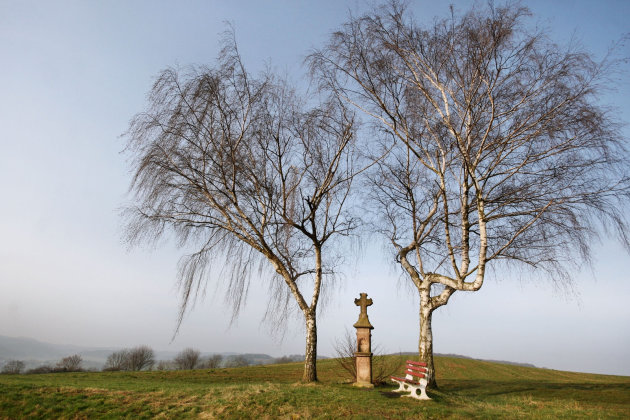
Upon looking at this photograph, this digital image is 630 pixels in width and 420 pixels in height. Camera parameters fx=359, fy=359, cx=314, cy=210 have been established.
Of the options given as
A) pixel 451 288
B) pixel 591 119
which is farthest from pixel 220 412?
pixel 591 119

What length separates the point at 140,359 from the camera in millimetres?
61812

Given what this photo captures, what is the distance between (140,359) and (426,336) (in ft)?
204

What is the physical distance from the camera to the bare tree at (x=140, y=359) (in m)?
60.0

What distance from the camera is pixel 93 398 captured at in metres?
10.4

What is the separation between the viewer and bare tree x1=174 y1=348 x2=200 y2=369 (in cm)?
6269

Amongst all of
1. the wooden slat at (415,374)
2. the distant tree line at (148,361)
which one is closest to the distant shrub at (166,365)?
the distant tree line at (148,361)

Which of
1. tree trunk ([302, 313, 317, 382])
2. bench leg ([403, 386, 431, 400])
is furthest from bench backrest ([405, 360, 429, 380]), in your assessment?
tree trunk ([302, 313, 317, 382])

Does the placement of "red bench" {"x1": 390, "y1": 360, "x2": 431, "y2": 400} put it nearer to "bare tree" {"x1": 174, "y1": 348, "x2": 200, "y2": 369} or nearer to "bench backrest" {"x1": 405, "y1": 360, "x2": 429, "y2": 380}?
"bench backrest" {"x1": 405, "y1": 360, "x2": 429, "y2": 380}

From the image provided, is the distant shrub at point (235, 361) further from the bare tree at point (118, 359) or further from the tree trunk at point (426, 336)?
the tree trunk at point (426, 336)

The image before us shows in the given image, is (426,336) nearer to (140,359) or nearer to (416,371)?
(416,371)

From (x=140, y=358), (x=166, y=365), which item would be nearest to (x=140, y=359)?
(x=140, y=358)

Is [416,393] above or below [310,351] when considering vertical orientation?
below

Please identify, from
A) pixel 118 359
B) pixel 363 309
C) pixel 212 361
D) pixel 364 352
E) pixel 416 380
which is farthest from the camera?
pixel 212 361

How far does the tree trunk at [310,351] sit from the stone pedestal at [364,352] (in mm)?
1771
